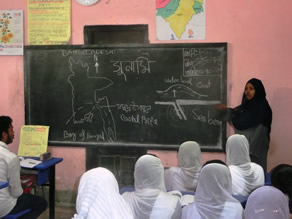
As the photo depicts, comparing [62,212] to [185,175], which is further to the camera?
[62,212]

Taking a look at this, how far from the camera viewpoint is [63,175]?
4234mm

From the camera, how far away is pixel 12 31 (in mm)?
4234

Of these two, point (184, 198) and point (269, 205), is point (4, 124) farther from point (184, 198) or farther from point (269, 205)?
point (269, 205)

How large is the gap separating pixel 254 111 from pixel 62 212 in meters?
2.49

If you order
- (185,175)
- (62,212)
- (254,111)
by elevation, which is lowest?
(62,212)

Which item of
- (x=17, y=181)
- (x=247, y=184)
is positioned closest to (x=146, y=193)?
(x=247, y=184)

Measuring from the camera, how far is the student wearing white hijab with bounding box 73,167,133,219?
1755 mm

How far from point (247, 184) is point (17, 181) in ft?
6.19

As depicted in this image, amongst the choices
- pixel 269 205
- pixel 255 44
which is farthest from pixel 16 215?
pixel 255 44

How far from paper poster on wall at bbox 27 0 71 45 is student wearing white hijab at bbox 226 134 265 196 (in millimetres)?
2391

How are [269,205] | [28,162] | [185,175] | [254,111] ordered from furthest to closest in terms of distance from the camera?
[254,111]
[28,162]
[185,175]
[269,205]

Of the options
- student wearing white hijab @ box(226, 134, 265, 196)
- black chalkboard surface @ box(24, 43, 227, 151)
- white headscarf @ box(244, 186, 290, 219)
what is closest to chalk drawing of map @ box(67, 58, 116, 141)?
black chalkboard surface @ box(24, 43, 227, 151)

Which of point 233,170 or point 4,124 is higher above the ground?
point 4,124

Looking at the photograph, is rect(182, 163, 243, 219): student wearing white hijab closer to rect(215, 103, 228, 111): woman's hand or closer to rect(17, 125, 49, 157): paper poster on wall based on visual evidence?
rect(215, 103, 228, 111): woman's hand
